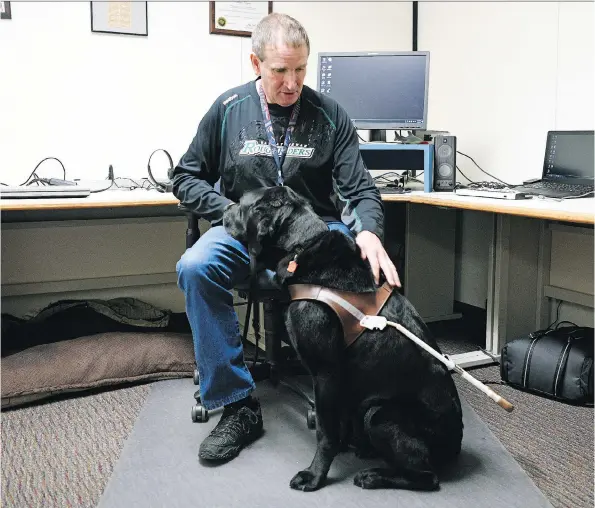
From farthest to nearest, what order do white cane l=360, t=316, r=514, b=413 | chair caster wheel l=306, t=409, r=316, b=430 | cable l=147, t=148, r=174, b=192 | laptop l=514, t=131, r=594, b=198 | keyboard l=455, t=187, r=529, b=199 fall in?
cable l=147, t=148, r=174, b=192 < laptop l=514, t=131, r=594, b=198 < keyboard l=455, t=187, r=529, b=199 < chair caster wheel l=306, t=409, r=316, b=430 < white cane l=360, t=316, r=514, b=413

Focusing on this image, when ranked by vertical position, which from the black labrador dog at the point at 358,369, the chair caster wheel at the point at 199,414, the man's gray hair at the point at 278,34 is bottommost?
the chair caster wheel at the point at 199,414

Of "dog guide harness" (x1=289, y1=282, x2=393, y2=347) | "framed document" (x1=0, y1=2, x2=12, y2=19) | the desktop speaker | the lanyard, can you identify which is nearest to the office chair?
"dog guide harness" (x1=289, y1=282, x2=393, y2=347)

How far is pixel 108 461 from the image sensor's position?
1625mm

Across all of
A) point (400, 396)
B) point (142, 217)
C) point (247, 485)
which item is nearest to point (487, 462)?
point (400, 396)

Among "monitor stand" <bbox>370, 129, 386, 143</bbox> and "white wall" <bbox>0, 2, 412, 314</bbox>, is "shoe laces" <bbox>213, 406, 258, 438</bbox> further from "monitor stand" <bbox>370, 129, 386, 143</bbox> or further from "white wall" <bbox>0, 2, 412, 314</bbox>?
"monitor stand" <bbox>370, 129, 386, 143</bbox>

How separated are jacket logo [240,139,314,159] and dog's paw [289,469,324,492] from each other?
959 mm

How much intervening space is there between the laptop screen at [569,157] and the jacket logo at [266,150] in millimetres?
1124

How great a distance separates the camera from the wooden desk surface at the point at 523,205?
1.56m

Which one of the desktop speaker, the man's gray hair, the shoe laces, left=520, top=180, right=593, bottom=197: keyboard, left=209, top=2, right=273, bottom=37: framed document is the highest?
left=209, top=2, right=273, bottom=37: framed document

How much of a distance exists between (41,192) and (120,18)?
1.08 meters

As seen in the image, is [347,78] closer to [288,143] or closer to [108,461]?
[288,143]

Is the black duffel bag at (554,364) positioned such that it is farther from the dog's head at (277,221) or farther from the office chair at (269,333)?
the dog's head at (277,221)

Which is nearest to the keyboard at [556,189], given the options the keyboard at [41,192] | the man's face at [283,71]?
the man's face at [283,71]

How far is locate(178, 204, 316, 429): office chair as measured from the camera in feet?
5.70
